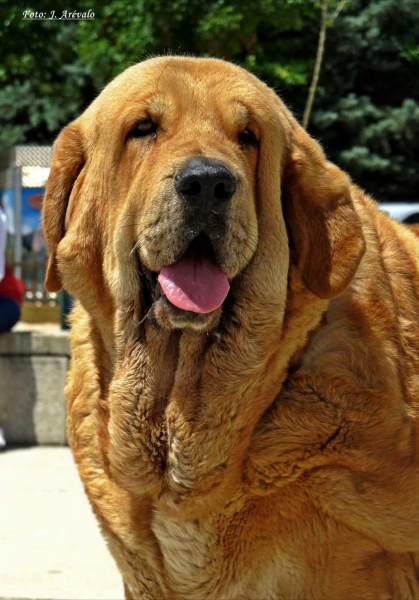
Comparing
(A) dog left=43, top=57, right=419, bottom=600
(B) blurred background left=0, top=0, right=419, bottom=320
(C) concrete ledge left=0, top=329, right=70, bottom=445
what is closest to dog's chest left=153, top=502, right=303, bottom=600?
(A) dog left=43, top=57, right=419, bottom=600

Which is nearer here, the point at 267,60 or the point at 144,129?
the point at 144,129

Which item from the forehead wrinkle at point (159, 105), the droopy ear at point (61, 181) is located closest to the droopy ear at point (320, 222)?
the forehead wrinkle at point (159, 105)

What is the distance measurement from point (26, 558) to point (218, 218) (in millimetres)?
2663

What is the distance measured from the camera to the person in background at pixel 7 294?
692 cm

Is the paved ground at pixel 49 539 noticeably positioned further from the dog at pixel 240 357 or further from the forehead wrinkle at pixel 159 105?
the forehead wrinkle at pixel 159 105

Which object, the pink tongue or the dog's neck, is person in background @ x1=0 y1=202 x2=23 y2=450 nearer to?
the dog's neck

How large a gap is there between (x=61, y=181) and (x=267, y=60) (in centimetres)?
1363

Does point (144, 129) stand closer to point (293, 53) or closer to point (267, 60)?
point (267, 60)

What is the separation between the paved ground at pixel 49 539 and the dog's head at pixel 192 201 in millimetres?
1801

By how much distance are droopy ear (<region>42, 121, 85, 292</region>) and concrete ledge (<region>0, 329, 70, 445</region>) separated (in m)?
3.97

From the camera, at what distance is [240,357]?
8.88 ft

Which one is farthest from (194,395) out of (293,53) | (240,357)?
(293,53)

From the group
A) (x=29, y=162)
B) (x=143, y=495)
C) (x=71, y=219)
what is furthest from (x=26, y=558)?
(x=29, y=162)

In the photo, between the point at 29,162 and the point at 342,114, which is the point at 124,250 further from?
the point at 342,114
